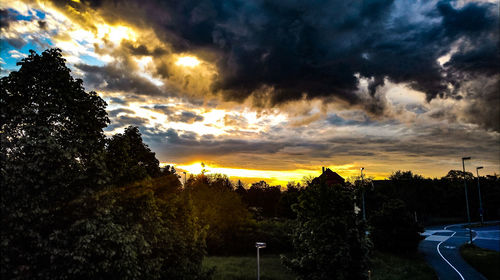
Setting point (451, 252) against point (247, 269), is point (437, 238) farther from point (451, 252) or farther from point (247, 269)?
point (247, 269)

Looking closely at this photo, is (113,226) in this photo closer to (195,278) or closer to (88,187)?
(88,187)

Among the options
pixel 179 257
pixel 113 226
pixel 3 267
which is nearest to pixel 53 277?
pixel 3 267

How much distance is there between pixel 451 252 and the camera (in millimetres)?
39594

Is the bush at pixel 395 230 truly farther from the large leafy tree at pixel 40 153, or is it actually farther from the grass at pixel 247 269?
the large leafy tree at pixel 40 153

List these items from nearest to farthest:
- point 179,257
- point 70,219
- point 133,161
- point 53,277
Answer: point 53,277 < point 70,219 < point 133,161 < point 179,257

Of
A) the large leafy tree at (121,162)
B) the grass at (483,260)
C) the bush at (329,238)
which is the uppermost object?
the large leafy tree at (121,162)

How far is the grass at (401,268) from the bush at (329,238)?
41.2 ft

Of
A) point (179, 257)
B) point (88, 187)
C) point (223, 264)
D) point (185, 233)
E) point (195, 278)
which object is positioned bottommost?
point (223, 264)

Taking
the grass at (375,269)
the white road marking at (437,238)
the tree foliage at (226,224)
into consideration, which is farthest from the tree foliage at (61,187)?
the white road marking at (437,238)

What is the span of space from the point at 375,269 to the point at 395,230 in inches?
429

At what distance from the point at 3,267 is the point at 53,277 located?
1.67m

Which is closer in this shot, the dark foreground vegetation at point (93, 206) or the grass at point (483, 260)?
the dark foreground vegetation at point (93, 206)

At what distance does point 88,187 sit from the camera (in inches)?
506

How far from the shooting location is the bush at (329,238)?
14516 millimetres
